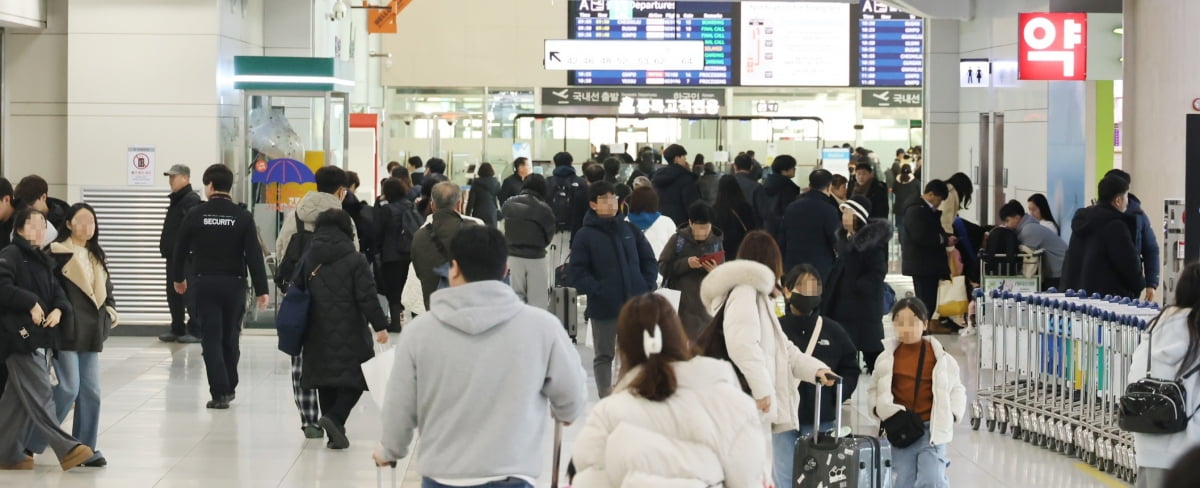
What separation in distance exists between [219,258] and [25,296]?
2372mm

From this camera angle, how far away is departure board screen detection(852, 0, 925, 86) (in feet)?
83.3

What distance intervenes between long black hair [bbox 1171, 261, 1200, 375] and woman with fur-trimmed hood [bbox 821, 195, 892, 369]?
3.92m

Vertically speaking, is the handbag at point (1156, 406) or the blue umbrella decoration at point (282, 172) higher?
the blue umbrella decoration at point (282, 172)

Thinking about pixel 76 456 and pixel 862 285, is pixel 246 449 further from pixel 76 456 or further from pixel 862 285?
pixel 862 285

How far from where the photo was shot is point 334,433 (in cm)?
909

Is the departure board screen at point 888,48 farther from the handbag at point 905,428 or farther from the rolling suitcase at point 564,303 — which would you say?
the handbag at point 905,428

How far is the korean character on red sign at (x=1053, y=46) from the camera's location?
13.3 m

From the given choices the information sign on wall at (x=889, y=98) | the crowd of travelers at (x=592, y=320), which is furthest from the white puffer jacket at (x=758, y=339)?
the information sign on wall at (x=889, y=98)

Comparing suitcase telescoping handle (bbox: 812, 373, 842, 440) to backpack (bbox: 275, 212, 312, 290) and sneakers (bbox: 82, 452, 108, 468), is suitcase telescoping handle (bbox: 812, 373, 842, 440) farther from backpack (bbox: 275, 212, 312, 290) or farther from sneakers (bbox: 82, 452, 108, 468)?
backpack (bbox: 275, 212, 312, 290)

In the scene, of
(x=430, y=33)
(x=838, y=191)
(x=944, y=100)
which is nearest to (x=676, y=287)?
(x=838, y=191)

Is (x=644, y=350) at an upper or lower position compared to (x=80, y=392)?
upper

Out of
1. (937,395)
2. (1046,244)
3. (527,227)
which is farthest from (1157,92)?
(937,395)

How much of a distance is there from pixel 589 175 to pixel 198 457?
6.60 meters

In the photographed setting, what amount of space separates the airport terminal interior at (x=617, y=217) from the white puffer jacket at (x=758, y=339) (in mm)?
36
